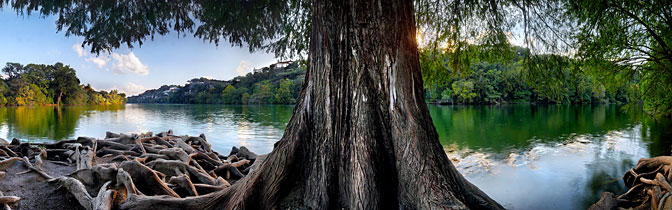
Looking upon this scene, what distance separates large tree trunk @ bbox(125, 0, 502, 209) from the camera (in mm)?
2330

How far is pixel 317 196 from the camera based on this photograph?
2371mm

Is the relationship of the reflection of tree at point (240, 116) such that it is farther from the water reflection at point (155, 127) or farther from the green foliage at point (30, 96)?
the green foliage at point (30, 96)

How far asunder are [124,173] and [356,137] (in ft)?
6.57

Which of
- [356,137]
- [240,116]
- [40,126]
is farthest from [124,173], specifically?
[240,116]

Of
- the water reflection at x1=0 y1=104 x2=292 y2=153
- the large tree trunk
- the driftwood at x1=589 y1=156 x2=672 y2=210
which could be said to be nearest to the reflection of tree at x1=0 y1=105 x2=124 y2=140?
the water reflection at x1=0 y1=104 x2=292 y2=153

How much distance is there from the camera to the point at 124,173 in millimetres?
2660

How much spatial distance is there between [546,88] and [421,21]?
279cm

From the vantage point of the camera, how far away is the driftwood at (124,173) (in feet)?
8.28

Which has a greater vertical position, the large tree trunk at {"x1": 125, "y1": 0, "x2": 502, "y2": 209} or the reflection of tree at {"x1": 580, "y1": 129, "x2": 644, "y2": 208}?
the large tree trunk at {"x1": 125, "y1": 0, "x2": 502, "y2": 209}

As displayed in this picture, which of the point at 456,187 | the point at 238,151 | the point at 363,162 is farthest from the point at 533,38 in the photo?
the point at 238,151

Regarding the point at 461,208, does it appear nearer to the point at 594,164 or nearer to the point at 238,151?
the point at 238,151

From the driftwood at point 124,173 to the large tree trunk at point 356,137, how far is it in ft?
0.91

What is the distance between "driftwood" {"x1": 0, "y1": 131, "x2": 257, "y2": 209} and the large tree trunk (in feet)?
0.91

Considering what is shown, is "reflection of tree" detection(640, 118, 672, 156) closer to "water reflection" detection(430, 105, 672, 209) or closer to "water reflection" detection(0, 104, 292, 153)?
"water reflection" detection(430, 105, 672, 209)
